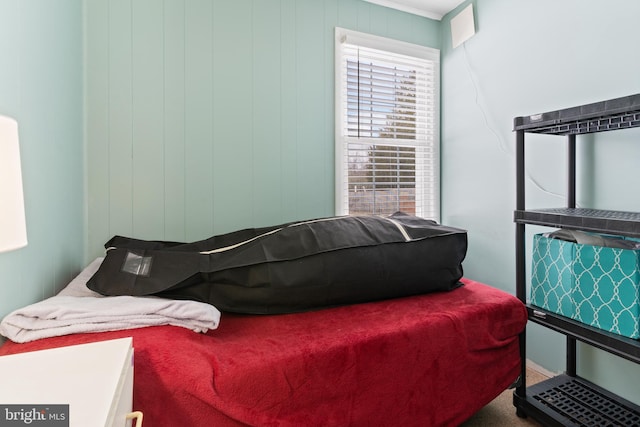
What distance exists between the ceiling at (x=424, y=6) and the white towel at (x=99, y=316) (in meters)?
2.17

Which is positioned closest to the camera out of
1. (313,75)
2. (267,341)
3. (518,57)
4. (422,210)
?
(267,341)

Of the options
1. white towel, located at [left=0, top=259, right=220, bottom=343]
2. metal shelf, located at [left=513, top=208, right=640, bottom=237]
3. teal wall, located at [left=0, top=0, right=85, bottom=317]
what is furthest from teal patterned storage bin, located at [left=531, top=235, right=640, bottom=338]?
teal wall, located at [left=0, top=0, right=85, bottom=317]

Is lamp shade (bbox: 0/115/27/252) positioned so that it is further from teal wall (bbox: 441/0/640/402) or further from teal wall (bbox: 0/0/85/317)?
teal wall (bbox: 441/0/640/402)

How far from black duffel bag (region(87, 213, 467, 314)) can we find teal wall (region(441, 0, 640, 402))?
2.48 ft

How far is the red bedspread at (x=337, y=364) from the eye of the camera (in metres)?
0.81

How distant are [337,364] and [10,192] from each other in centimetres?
86

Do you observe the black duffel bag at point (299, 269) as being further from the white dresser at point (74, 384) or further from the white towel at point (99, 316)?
the white dresser at point (74, 384)

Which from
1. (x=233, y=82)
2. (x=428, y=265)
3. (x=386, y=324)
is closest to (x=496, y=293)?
(x=428, y=265)

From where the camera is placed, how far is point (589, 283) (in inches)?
47.2

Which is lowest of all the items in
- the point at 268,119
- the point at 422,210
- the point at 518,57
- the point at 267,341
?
the point at 267,341

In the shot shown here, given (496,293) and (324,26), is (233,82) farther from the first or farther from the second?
(496,293)

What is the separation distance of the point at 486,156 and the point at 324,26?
50.5 inches

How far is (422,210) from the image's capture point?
2.41m

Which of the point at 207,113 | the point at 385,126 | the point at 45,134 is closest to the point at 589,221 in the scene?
the point at 385,126
